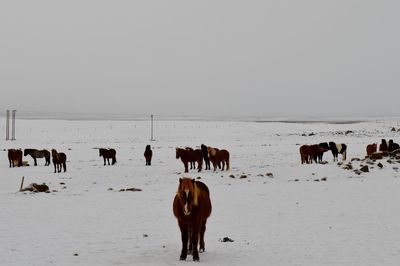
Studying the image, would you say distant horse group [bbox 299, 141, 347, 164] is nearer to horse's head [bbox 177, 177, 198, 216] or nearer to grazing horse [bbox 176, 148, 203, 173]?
grazing horse [bbox 176, 148, 203, 173]

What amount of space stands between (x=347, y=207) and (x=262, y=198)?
11.2 ft

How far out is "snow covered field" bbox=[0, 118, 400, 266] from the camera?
9.97 meters

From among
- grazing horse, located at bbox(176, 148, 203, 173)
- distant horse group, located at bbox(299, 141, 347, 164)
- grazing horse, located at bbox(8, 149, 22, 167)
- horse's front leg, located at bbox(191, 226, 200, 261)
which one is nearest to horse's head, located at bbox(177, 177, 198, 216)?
horse's front leg, located at bbox(191, 226, 200, 261)

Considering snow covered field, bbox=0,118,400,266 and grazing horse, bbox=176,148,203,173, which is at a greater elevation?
grazing horse, bbox=176,148,203,173

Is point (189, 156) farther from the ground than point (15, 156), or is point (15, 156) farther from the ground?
point (189, 156)

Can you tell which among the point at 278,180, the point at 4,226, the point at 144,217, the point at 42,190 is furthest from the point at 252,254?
the point at 278,180

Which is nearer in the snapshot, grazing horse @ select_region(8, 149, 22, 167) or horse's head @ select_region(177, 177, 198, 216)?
horse's head @ select_region(177, 177, 198, 216)

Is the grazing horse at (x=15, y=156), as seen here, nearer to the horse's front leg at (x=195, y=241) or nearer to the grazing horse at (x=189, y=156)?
the grazing horse at (x=189, y=156)

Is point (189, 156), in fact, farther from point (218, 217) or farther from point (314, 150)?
point (218, 217)

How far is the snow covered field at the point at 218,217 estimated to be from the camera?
9969mm

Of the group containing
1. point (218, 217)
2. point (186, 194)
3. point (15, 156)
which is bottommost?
point (218, 217)

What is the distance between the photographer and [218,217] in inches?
590

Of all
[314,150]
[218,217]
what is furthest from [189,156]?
[218,217]

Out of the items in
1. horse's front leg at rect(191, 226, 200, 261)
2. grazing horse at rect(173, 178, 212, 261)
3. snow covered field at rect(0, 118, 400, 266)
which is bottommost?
snow covered field at rect(0, 118, 400, 266)
